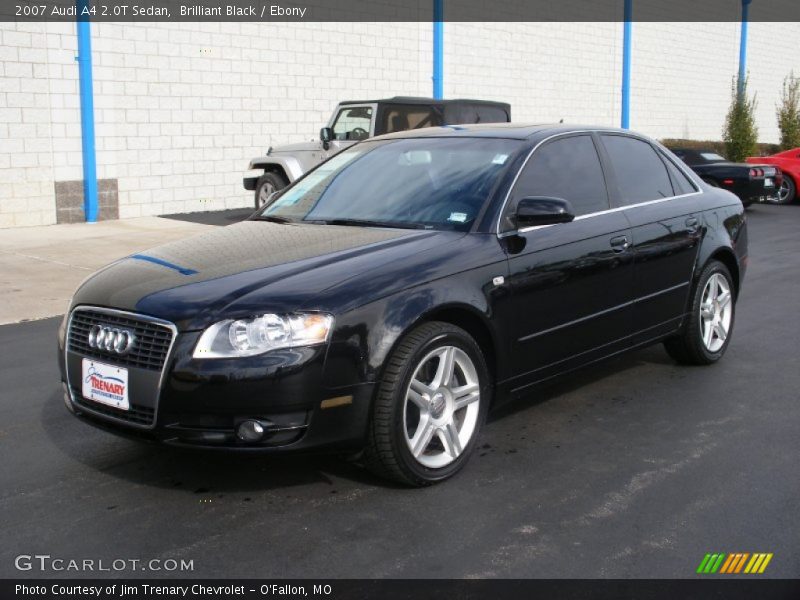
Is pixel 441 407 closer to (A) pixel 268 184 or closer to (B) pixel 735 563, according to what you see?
(B) pixel 735 563

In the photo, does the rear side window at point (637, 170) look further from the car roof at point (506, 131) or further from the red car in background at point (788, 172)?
the red car in background at point (788, 172)

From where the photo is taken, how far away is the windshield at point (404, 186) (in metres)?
4.86

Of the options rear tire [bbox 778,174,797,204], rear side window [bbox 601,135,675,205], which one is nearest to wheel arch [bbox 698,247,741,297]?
rear side window [bbox 601,135,675,205]

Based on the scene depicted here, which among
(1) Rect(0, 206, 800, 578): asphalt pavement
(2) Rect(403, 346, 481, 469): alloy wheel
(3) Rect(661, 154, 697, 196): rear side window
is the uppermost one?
(3) Rect(661, 154, 697, 196): rear side window

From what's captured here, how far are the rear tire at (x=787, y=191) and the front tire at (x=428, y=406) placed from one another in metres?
16.5

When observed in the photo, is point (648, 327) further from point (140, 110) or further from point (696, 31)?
point (696, 31)

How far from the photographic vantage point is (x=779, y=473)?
14.5ft

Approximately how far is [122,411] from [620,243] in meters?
2.86


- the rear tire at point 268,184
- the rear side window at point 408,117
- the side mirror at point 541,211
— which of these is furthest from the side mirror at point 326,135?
the side mirror at point 541,211

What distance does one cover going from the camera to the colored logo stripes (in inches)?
137

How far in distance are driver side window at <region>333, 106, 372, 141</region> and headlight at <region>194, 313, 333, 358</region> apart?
389 inches

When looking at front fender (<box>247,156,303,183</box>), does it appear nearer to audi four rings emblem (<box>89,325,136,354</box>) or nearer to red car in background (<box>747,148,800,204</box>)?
red car in background (<box>747,148,800,204</box>)

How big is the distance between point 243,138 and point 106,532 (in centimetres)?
1414
